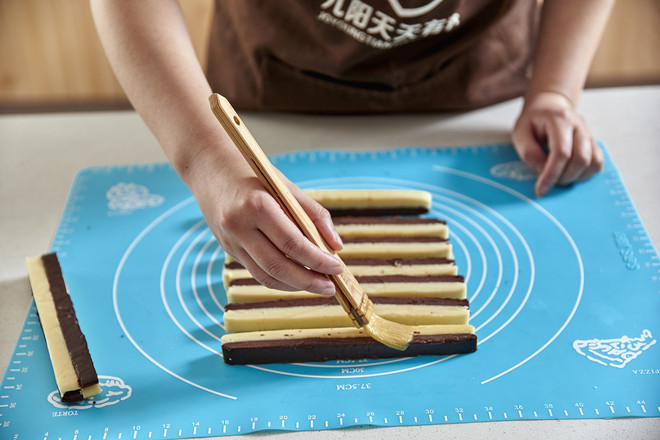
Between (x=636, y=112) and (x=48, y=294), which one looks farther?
(x=636, y=112)

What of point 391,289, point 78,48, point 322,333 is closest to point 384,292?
point 391,289

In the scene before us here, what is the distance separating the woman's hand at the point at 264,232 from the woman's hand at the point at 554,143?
0.51 metres

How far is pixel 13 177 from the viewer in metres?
1.27

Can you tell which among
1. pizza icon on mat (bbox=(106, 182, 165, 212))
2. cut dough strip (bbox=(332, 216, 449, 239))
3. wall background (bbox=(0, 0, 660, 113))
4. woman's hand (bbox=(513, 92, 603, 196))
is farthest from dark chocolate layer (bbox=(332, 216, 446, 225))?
wall background (bbox=(0, 0, 660, 113))

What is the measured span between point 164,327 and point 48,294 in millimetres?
187

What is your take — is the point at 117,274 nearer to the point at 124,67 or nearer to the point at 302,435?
the point at 124,67

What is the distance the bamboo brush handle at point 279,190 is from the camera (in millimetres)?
741

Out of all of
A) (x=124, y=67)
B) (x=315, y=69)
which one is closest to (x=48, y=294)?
Result: (x=124, y=67)

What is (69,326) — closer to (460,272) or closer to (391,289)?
(391,289)

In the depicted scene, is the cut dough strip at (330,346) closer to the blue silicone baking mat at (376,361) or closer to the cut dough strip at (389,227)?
the blue silicone baking mat at (376,361)

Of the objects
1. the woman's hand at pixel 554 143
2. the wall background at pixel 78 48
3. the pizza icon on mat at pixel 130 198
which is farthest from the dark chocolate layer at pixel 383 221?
the wall background at pixel 78 48

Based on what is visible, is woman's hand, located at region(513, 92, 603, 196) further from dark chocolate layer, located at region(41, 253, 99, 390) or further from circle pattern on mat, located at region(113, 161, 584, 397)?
dark chocolate layer, located at region(41, 253, 99, 390)

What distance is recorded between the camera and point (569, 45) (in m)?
1.27

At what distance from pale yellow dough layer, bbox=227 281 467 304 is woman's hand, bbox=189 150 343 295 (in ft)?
0.37
